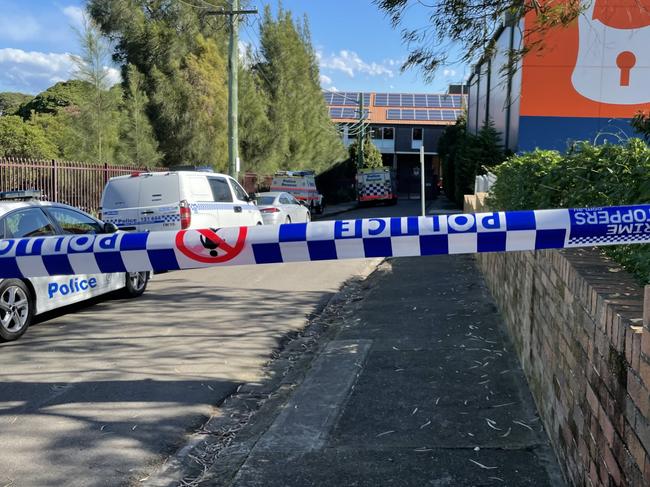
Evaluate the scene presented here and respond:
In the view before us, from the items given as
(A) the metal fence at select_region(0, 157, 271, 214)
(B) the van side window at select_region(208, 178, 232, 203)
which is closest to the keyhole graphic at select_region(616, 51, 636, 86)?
(B) the van side window at select_region(208, 178, 232, 203)

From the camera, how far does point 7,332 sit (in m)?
6.50

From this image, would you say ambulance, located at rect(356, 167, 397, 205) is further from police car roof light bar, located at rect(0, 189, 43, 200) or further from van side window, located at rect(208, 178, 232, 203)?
police car roof light bar, located at rect(0, 189, 43, 200)

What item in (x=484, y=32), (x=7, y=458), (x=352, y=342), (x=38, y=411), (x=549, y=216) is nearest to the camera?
(x=549, y=216)

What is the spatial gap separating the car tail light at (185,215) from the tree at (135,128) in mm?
11012

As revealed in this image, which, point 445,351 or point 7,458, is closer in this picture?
point 7,458

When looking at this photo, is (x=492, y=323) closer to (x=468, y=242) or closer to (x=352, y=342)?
(x=352, y=342)

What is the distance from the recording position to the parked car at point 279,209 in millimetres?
17141

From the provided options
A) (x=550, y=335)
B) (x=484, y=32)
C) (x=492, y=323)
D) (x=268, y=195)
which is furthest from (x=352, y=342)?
(x=268, y=195)

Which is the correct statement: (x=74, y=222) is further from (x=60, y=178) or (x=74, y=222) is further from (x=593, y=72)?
(x=593, y=72)

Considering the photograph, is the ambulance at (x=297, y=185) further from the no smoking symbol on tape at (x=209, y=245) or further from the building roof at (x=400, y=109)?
the building roof at (x=400, y=109)

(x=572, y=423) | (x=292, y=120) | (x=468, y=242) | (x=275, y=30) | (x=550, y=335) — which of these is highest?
(x=275, y=30)

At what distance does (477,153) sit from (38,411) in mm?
20937

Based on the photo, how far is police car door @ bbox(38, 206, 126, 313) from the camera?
23.0 ft

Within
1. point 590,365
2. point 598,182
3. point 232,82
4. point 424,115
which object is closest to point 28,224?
point 598,182
